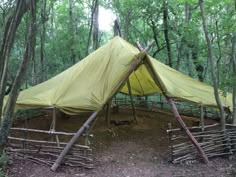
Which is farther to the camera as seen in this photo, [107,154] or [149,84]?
[149,84]

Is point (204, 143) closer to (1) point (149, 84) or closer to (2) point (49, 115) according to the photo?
(1) point (149, 84)

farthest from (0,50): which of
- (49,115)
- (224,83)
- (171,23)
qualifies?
(171,23)

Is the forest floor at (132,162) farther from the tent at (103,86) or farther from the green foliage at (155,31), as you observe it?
the green foliage at (155,31)

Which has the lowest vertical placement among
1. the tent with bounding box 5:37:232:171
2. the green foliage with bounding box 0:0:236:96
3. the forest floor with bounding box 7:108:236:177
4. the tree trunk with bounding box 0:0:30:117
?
the forest floor with bounding box 7:108:236:177

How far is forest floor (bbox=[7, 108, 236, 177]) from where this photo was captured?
5664 mm

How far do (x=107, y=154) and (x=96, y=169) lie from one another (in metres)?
0.90

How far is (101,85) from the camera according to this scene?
6.80 metres

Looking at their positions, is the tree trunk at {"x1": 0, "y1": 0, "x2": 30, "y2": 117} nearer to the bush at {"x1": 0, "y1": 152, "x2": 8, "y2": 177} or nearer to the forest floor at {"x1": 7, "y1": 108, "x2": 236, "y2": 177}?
the bush at {"x1": 0, "y1": 152, "x2": 8, "y2": 177}

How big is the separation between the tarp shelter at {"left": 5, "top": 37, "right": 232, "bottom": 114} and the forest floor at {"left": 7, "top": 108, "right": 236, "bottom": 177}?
1.22 meters

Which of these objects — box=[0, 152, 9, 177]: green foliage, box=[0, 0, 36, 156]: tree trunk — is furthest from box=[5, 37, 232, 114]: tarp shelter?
box=[0, 152, 9, 177]: green foliage

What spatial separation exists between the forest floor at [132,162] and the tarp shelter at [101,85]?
4.01 feet

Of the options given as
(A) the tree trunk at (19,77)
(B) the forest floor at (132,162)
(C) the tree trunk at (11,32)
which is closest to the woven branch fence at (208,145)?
(B) the forest floor at (132,162)

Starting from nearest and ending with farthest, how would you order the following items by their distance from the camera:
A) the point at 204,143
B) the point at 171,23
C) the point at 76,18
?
the point at 204,143 < the point at 171,23 < the point at 76,18

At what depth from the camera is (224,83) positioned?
22.9ft
